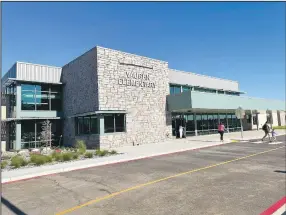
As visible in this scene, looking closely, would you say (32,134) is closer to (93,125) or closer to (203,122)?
(93,125)

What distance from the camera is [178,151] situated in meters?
16.6

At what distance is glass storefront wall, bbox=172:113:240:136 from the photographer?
27116 millimetres

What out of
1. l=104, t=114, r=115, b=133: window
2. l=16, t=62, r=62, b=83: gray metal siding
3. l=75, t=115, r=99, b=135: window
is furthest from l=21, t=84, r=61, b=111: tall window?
l=104, t=114, r=115, b=133: window

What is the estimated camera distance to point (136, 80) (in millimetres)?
22844

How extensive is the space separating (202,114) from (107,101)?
1471cm

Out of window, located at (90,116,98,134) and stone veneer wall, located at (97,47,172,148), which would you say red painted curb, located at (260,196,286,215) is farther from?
window, located at (90,116,98,134)

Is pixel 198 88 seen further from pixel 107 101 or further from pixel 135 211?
pixel 135 211

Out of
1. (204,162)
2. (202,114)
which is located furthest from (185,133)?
(204,162)

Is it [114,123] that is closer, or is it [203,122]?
[114,123]

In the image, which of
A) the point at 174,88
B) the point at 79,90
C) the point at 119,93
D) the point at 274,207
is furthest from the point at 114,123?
the point at 274,207

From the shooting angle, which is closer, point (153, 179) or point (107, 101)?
point (153, 179)

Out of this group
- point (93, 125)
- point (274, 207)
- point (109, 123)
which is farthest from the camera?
point (93, 125)

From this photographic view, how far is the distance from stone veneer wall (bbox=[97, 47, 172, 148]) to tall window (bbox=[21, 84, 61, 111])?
8.36 metres

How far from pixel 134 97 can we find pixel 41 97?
1018cm
